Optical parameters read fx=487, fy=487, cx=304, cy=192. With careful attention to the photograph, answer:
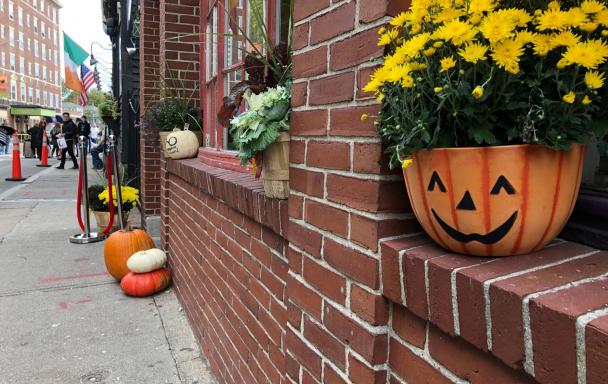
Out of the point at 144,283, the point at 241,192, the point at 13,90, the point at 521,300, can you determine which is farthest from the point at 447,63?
the point at 13,90

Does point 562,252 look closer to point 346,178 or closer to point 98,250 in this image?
point 346,178

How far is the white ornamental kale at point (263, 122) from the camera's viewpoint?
1.76 metres

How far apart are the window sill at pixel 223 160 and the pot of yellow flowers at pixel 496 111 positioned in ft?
6.15

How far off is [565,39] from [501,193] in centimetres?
29

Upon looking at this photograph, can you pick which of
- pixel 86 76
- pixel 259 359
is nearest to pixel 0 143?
pixel 86 76

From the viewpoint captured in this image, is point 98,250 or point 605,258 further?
point 98,250

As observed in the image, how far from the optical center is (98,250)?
5.98 meters

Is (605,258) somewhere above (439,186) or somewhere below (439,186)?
below

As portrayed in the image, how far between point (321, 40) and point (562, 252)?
0.88m

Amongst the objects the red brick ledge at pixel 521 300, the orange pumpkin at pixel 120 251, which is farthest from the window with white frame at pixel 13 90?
the red brick ledge at pixel 521 300

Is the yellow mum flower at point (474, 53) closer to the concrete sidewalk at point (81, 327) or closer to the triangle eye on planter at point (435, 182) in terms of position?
the triangle eye on planter at point (435, 182)

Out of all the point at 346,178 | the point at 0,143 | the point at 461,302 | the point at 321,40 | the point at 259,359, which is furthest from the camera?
the point at 0,143

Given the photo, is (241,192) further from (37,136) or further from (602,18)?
(37,136)

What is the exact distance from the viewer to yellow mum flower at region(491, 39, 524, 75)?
2.78ft
